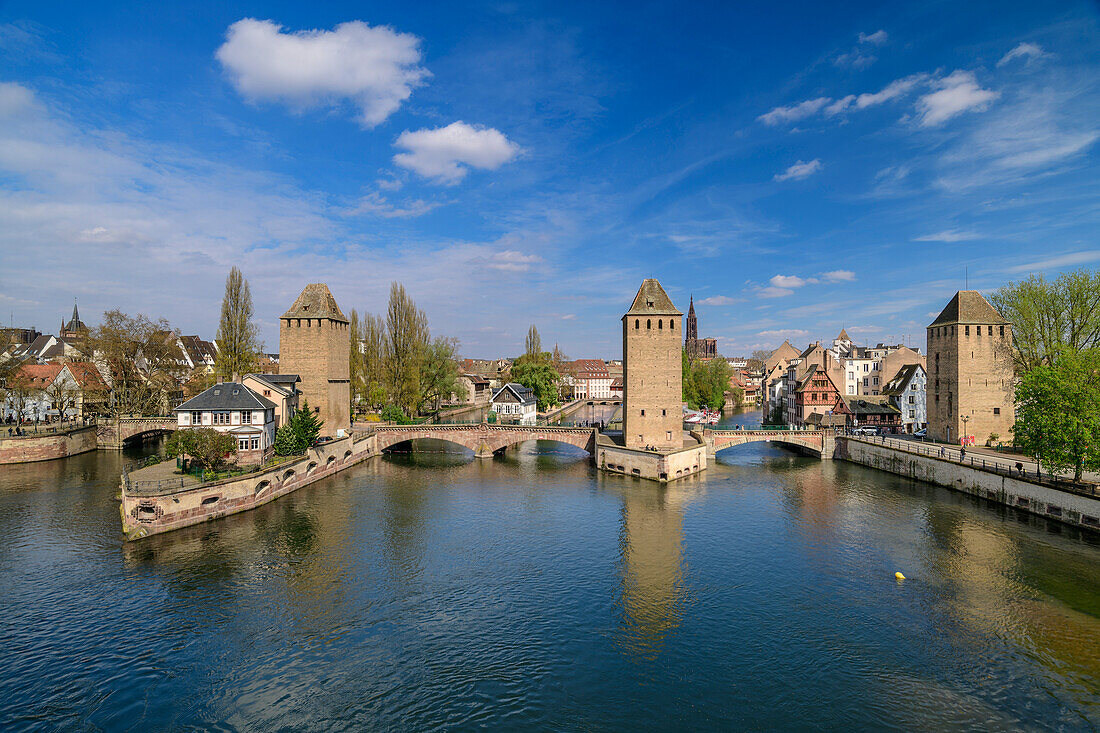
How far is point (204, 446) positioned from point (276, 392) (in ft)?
40.8

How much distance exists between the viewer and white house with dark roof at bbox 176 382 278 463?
127 ft

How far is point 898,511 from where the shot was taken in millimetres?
32625

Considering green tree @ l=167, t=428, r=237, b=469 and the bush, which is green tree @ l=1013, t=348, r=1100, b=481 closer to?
green tree @ l=167, t=428, r=237, b=469

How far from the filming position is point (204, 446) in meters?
32.3

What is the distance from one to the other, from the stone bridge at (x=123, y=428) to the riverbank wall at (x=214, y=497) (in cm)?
2610

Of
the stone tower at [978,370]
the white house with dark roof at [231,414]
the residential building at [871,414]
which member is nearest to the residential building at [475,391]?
the white house with dark roof at [231,414]

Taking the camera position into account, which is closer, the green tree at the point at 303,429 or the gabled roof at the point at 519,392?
the green tree at the point at 303,429

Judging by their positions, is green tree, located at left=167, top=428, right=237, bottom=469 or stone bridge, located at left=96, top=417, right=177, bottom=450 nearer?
green tree, located at left=167, top=428, right=237, bottom=469

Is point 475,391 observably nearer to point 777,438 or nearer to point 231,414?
point 777,438

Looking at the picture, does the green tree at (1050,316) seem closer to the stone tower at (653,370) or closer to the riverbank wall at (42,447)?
the stone tower at (653,370)

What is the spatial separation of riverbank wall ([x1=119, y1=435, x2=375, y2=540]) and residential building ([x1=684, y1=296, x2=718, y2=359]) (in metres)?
90.4

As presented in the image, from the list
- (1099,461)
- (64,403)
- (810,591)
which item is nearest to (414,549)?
(810,591)

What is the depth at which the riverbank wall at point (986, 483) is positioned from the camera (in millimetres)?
28094

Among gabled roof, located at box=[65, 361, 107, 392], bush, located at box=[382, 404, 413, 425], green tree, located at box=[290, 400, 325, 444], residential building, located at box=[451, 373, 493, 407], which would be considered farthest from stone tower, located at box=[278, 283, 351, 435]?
residential building, located at box=[451, 373, 493, 407]
